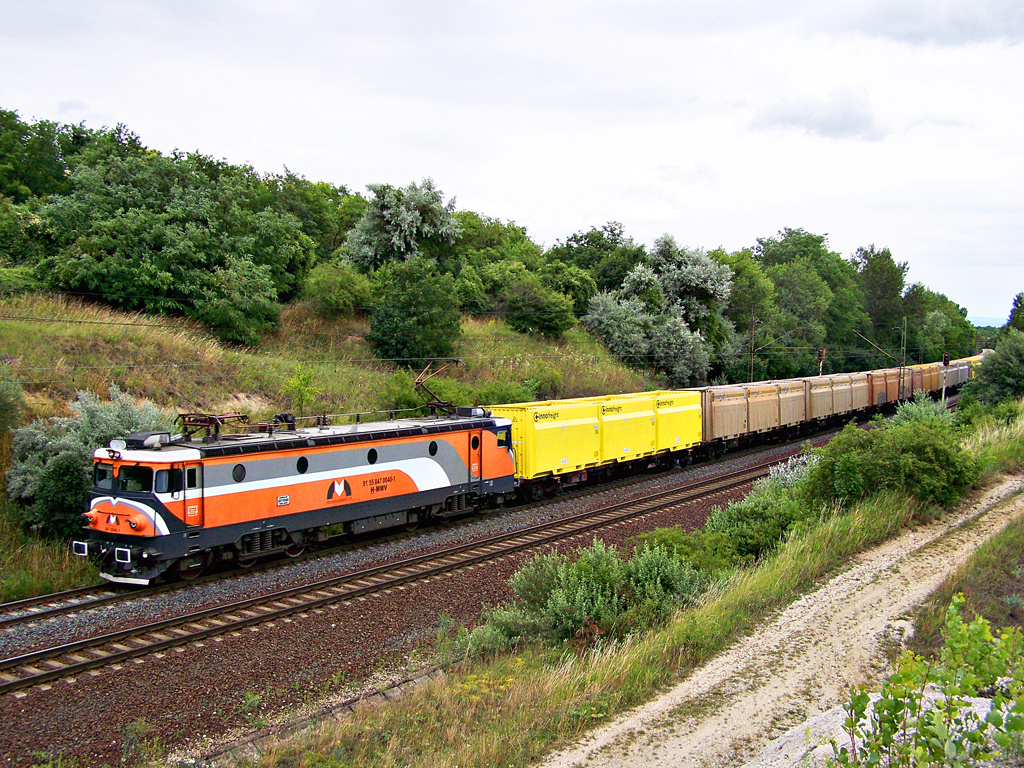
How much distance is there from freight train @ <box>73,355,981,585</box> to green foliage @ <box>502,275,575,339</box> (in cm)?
1742

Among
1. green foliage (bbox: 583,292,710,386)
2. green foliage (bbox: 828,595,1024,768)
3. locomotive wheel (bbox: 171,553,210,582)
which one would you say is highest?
green foliage (bbox: 583,292,710,386)

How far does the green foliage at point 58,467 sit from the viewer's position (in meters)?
15.6

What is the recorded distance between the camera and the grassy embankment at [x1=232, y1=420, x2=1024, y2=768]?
Answer: 23.7ft

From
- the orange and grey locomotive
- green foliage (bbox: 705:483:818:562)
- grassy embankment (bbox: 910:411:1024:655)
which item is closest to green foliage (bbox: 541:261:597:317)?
the orange and grey locomotive

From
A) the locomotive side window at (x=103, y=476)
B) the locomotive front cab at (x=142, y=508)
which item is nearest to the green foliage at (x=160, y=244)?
the locomotive side window at (x=103, y=476)

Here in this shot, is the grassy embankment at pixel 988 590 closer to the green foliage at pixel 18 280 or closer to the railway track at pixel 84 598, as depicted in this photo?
the railway track at pixel 84 598

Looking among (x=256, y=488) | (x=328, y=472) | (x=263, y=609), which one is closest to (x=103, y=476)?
(x=256, y=488)

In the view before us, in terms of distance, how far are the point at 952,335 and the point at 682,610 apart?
112m

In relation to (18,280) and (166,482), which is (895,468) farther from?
(18,280)

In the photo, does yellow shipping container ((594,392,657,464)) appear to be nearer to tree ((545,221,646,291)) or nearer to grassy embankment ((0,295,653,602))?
grassy embankment ((0,295,653,602))

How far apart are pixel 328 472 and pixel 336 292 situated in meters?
20.6

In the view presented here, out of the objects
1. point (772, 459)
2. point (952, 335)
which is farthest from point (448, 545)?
point (952, 335)

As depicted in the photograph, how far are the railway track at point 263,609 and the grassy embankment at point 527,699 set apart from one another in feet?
14.0

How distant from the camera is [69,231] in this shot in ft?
87.7
